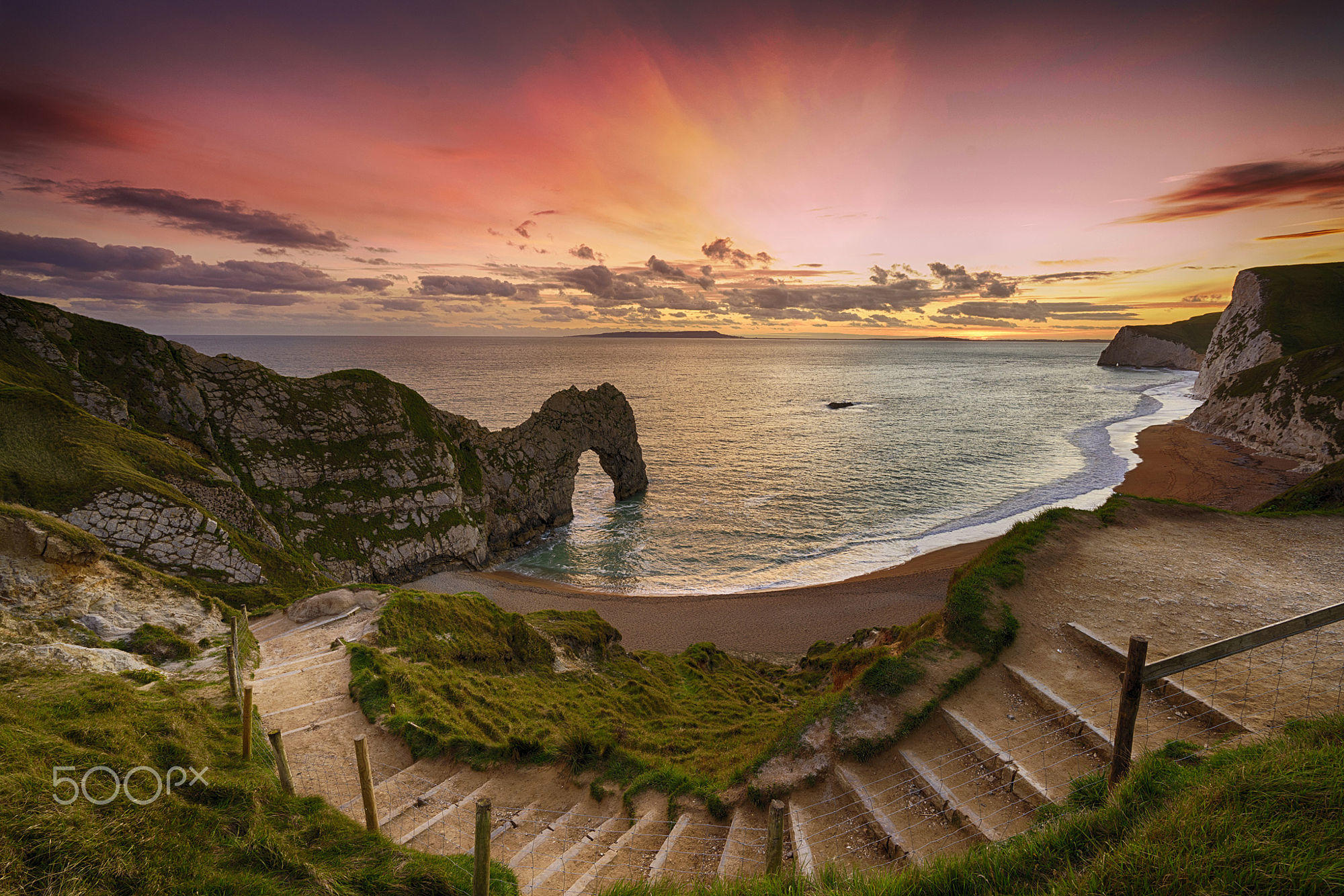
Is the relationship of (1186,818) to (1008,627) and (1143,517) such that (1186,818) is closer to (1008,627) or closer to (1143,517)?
(1008,627)

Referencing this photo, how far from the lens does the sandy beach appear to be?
2569 cm

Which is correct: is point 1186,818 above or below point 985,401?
above

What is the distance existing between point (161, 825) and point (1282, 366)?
88.3 m

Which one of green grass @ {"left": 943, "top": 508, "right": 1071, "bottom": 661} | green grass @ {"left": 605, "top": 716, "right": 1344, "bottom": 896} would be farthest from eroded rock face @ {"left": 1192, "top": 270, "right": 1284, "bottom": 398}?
green grass @ {"left": 605, "top": 716, "right": 1344, "bottom": 896}

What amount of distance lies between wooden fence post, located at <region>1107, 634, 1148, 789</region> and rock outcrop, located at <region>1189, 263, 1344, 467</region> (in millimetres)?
61273

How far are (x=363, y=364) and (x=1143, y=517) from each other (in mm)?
178804

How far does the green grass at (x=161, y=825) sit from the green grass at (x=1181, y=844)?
3076mm

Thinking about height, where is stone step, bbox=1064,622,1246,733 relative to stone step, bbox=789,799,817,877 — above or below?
above

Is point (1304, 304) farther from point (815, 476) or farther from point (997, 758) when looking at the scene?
point (997, 758)

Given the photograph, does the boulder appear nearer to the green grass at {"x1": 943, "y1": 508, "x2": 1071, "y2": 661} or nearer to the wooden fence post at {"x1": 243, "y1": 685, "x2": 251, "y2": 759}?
the wooden fence post at {"x1": 243, "y1": 685, "x2": 251, "y2": 759}

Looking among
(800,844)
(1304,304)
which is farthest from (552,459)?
(1304,304)

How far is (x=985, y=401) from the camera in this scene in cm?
10225

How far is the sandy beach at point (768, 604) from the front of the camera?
2569 cm

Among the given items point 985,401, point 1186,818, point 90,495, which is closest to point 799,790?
point 1186,818
